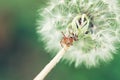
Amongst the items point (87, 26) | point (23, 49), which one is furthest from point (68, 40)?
point (23, 49)

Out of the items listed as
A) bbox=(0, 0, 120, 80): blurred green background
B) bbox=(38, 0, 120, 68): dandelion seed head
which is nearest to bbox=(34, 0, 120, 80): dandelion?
bbox=(38, 0, 120, 68): dandelion seed head

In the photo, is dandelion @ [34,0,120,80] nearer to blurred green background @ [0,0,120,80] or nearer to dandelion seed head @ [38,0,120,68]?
dandelion seed head @ [38,0,120,68]

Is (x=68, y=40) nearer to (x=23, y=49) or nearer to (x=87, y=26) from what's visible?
(x=87, y=26)

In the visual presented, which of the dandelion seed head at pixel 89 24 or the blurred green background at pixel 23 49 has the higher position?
the dandelion seed head at pixel 89 24

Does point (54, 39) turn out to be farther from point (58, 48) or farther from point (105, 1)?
point (105, 1)

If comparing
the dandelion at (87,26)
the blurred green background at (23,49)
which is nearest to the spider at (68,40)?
the dandelion at (87,26)

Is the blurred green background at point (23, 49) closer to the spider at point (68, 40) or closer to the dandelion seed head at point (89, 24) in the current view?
the dandelion seed head at point (89, 24)
